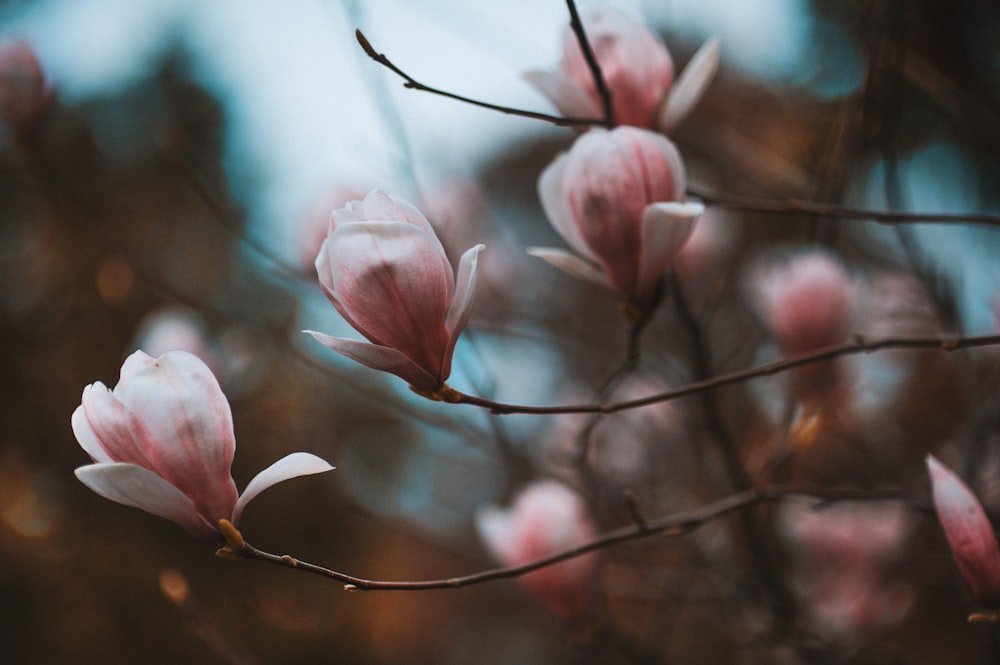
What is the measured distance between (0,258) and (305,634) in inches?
68.7

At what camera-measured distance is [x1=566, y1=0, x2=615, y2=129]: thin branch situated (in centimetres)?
47

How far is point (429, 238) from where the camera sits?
43 centimetres

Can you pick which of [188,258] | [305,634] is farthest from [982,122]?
[188,258]

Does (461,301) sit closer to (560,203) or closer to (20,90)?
(560,203)

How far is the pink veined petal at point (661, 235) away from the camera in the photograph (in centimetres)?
49

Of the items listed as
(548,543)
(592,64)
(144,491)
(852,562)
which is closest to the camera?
(144,491)

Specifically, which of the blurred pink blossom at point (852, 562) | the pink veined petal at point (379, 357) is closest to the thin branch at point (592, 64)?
the pink veined petal at point (379, 357)

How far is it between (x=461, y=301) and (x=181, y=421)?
17cm

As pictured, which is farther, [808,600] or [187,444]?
[808,600]

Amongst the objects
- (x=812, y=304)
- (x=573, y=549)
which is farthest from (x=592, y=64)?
(x=812, y=304)

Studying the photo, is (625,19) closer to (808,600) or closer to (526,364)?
(808,600)

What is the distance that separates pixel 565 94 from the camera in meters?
0.58

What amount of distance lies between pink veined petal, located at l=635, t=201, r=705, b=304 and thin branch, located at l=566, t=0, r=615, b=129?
0.28 ft

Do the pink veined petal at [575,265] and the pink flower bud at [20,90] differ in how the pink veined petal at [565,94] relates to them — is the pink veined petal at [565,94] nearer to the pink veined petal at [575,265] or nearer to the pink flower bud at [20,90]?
the pink veined petal at [575,265]
